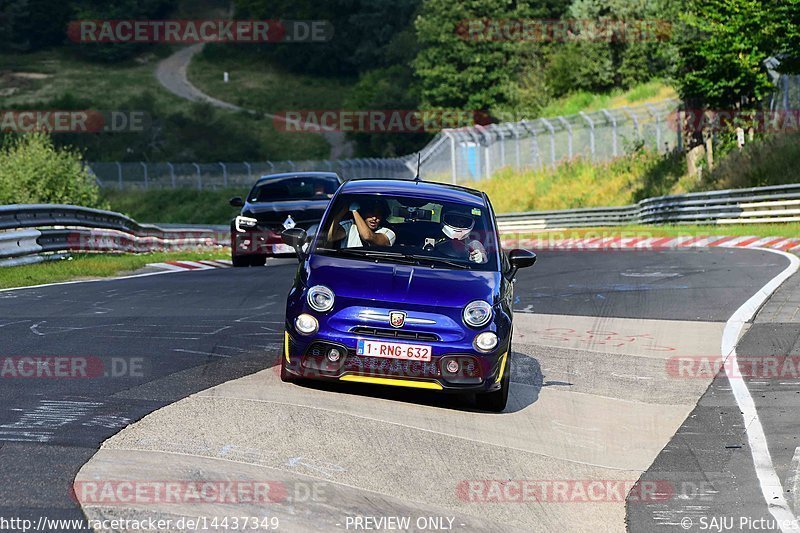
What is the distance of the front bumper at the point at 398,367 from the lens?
28.9 feet

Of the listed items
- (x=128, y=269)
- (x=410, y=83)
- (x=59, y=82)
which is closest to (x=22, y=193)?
(x=128, y=269)

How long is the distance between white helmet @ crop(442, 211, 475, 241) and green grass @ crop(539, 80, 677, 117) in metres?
47.2

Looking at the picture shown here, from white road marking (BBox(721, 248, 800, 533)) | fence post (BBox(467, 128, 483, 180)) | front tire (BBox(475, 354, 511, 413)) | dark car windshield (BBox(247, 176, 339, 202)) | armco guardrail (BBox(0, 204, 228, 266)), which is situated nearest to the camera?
white road marking (BBox(721, 248, 800, 533))

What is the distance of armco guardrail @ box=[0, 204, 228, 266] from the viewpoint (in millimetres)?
20453

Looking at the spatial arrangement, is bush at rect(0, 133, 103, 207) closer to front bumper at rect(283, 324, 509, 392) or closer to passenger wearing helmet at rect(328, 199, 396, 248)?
passenger wearing helmet at rect(328, 199, 396, 248)

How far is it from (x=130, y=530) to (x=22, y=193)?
1032 inches

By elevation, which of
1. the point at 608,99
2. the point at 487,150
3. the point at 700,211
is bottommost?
the point at 700,211

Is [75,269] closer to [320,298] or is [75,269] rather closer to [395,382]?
[320,298]

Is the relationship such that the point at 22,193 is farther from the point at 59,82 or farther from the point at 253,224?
the point at 59,82

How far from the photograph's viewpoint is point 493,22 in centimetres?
7875

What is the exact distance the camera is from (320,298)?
9016 mm

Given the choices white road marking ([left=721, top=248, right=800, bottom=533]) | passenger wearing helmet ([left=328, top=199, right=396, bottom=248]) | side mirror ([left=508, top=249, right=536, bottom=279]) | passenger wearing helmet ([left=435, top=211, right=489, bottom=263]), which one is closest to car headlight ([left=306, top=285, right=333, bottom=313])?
passenger wearing helmet ([left=328, top=199, right=396, bottom=248])

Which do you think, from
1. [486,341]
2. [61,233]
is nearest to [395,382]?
[486,341]

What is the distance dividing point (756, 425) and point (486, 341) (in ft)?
6.25
